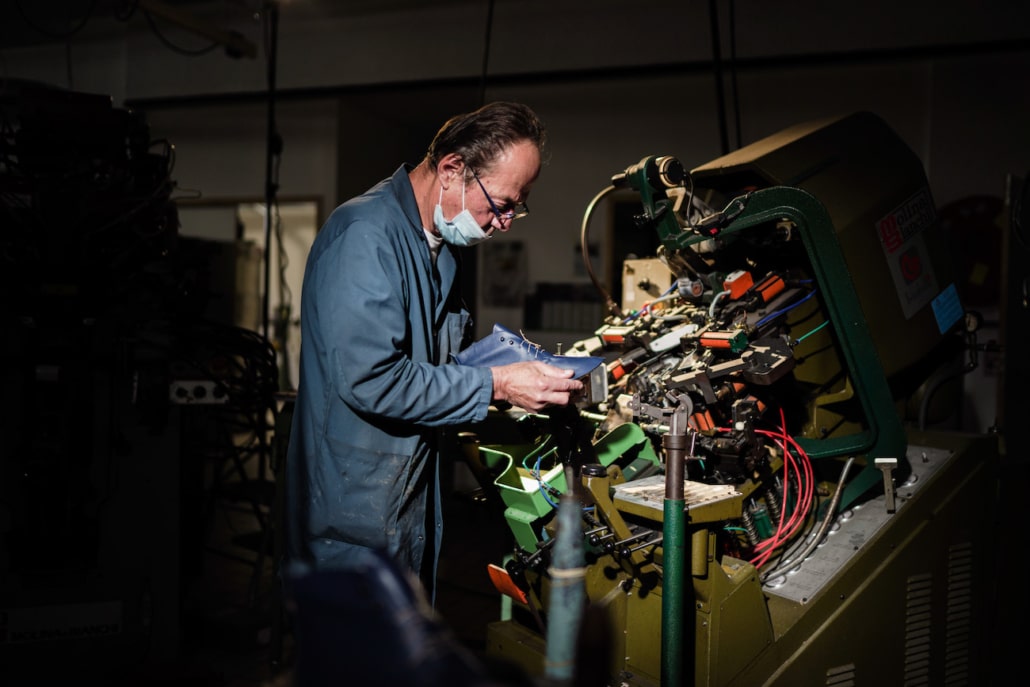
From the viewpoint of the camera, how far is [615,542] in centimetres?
163

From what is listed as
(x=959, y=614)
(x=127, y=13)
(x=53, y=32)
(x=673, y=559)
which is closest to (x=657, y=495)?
(x=673, y=559)

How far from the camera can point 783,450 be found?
1.94 metres

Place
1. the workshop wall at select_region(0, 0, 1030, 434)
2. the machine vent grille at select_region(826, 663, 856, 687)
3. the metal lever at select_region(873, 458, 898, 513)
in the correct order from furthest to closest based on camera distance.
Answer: the workshop wall at select_region(0, 0, 1030, 434)
the metal lever at select_region(873, 458, 898, 513)
the machine vent grille at select_region(826, 663, 856, 687)

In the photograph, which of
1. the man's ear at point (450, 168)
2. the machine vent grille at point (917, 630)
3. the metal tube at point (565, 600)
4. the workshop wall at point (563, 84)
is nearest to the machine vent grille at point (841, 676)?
the machine vent grille at point (917, 630)

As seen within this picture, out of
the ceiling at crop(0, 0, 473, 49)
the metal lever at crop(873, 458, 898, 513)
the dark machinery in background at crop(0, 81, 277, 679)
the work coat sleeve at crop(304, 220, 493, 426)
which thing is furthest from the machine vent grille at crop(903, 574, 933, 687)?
the ceiling at crop(0, 0, 473, 49)

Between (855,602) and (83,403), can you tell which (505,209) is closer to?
(855,602)

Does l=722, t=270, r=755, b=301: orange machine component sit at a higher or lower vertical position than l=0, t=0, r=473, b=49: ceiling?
lower

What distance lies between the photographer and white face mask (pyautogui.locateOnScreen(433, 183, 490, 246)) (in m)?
1.64

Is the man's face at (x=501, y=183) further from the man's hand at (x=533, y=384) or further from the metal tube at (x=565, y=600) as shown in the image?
the metal tube at (x=565, y=600)

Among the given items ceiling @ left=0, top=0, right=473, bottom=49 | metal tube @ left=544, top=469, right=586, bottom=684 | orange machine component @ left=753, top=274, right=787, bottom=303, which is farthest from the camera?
ceiling @ left=0, top=0, right=473, bottom=49

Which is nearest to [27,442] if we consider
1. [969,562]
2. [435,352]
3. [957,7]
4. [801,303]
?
[435,352]

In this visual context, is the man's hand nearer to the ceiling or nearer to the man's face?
the man's face

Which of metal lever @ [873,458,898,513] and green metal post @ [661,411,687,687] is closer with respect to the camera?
green metal post @ [661,411,687,687]

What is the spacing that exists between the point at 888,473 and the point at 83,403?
253 cm
